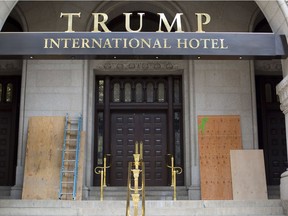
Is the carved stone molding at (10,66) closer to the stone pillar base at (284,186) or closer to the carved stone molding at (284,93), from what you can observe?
the carved stone molding at (284,93)

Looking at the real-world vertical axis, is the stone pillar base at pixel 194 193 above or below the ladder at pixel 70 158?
below

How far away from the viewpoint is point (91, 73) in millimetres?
13844

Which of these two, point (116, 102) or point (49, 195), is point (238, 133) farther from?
point (49, 195)

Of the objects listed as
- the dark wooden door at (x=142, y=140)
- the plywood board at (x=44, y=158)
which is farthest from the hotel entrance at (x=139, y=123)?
the plywood board at (x=44, y=158)

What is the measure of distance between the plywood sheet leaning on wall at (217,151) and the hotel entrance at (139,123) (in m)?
1.25

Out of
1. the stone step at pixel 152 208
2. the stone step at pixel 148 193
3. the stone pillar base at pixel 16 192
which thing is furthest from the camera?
the stone step at pixel 148 193

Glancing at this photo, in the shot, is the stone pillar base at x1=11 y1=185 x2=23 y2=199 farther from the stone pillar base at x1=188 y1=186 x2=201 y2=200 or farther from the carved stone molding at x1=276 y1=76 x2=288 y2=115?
the carved stone molding at x1=276 y1=76 x2=288 y2=115

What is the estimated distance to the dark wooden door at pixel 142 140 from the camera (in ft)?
46.1

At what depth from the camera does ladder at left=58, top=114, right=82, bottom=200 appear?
12.1m

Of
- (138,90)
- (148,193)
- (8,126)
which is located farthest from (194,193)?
(8,126)

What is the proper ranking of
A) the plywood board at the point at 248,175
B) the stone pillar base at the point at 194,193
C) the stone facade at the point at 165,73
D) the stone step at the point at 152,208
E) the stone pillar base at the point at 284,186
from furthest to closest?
the stone facade at the point at 165,73 → the stone pillar base at the point at 194,193 → the plywood board at the point at 248,175 → the stone pillar base at the point at 284,186 → the stone step at the point at 152,208

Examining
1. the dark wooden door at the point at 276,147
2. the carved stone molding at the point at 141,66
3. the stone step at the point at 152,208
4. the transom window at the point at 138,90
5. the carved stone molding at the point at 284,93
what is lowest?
the stone step at the point at 152,208

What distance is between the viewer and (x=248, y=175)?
12.5m

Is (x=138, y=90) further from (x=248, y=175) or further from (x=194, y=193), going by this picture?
(x=248, y=175)
